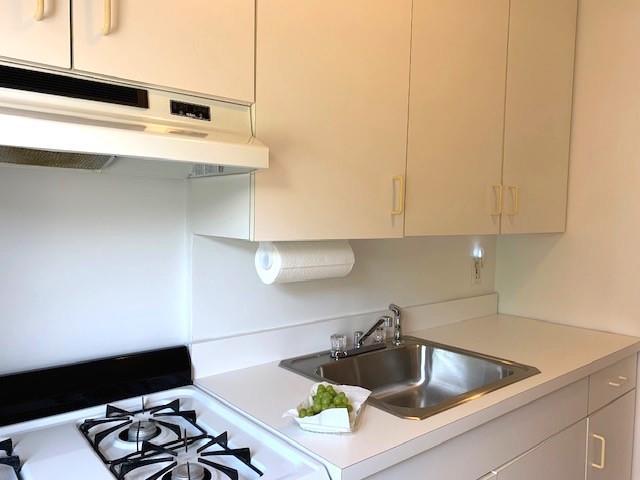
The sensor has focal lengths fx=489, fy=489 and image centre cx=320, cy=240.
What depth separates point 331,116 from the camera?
125cm

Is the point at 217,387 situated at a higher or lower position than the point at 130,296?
lower

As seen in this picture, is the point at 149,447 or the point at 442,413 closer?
the point at 149,447

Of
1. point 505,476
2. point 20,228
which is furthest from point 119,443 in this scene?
point 505,476

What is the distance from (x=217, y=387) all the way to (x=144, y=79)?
2.67 feet

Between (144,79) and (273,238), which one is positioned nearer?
(144,79)

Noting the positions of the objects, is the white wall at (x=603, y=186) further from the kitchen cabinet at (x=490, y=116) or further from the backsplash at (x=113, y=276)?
the backsplash at (x=113, y=276)

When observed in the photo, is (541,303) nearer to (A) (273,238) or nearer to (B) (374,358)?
(B) (374,358)

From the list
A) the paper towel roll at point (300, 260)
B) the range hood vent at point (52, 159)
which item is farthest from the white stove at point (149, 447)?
the range hood vent at point (52, 159)

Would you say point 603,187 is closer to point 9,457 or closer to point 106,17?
point 106,17

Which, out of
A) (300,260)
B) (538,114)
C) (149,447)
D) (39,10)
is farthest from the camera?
(538,114)

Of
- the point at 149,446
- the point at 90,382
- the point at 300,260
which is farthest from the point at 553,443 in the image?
the point at 90,382

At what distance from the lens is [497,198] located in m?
1.76

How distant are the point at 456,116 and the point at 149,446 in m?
1.28

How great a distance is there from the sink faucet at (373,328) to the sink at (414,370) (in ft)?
0.19
